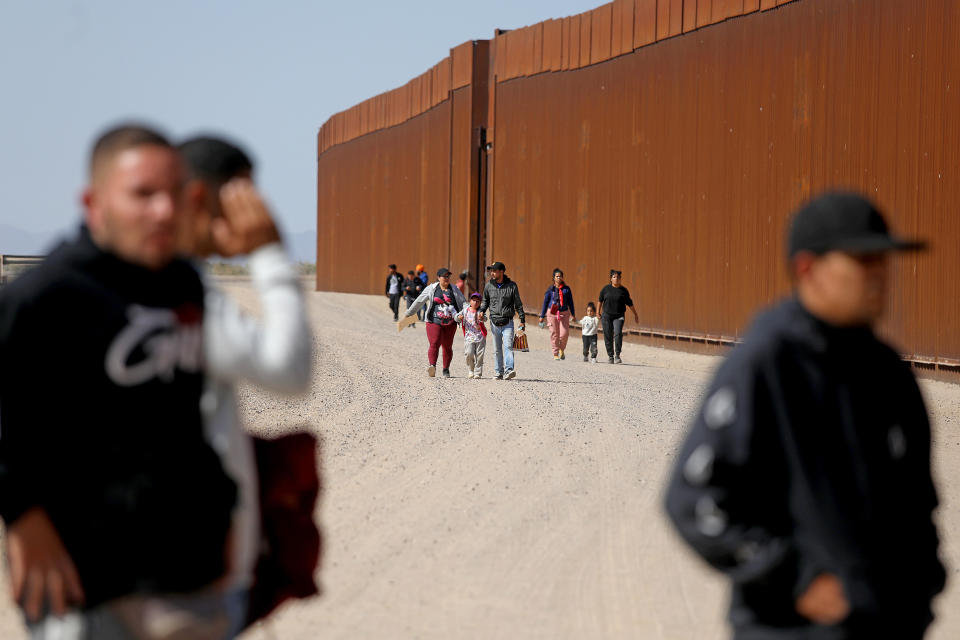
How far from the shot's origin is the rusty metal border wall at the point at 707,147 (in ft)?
72.6

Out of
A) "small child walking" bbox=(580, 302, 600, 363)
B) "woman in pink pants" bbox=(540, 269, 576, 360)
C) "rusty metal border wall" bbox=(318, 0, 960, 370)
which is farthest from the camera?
"small child walking" bbox=(580, 302, 600, 363)

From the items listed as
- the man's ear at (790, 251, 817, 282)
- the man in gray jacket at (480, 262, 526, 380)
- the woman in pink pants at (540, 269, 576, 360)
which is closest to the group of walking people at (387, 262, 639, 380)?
the man in gray jacket at (480, 262, 526, 380)

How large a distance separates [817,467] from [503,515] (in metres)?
6.07

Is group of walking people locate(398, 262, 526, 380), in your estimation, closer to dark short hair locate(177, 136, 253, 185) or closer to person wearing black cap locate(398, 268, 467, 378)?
person wearing black cap locate(398, 268, 467, 378)

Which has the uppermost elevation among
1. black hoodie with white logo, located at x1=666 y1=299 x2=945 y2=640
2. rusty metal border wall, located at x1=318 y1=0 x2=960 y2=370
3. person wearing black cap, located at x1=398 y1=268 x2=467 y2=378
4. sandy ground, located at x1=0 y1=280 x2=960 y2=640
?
rusty metal border wall, located at x1=318 y1=0 x2=960 y2=370

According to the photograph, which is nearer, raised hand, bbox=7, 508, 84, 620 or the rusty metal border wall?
raised hand, bbox=7, 508, 84, 620

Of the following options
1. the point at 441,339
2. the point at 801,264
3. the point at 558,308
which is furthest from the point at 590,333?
the point at 801,264

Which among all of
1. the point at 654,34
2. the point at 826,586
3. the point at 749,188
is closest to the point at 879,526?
the point at 826,586

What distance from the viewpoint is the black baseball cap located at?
2.74 meters

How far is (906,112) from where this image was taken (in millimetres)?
22516

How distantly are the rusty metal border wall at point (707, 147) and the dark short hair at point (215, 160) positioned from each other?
65.8ft

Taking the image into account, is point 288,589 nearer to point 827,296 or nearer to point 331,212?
point 827,296

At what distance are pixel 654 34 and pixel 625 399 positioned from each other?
17.4 m

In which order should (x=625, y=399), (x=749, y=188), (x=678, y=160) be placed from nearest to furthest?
(x=625, y=399)
(x=749, y=188)
(x=678, y=160)
